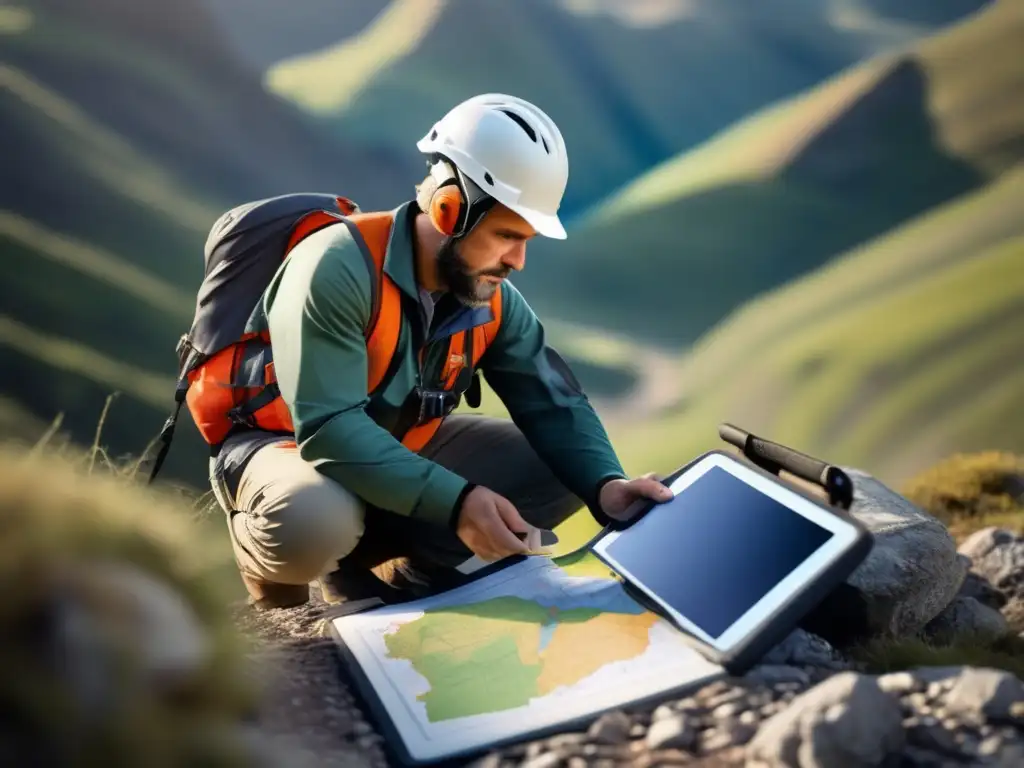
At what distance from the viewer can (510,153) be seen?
2.58 m

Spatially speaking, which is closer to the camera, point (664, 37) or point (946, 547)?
point (946, 547)

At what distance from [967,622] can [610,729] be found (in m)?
1.86

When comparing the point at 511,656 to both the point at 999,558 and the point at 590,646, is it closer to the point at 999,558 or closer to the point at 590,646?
the point at 590,646

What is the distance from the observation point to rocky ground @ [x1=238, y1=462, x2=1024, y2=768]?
63.3 inches

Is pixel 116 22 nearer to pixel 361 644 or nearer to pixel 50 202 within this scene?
pixel 50 202

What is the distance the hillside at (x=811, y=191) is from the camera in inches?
315

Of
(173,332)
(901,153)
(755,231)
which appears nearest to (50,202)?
(173,332)

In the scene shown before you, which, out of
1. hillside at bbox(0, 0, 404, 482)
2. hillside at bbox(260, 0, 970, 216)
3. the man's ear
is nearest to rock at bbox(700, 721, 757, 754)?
the man's ear

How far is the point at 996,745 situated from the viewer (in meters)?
1.63

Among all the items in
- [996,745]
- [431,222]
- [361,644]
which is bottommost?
[996,745]

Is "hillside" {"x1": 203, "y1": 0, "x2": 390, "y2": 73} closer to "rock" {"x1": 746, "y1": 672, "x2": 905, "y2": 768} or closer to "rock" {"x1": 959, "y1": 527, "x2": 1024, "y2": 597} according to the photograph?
"rock" {"x1": 959, "y1": 527, "x2": 1024, "y2": 597}

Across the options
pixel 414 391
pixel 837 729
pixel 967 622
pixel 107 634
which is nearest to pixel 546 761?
pixel 837 729

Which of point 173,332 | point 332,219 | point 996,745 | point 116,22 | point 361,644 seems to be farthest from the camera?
point 116,22

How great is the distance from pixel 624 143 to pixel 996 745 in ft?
30.4
